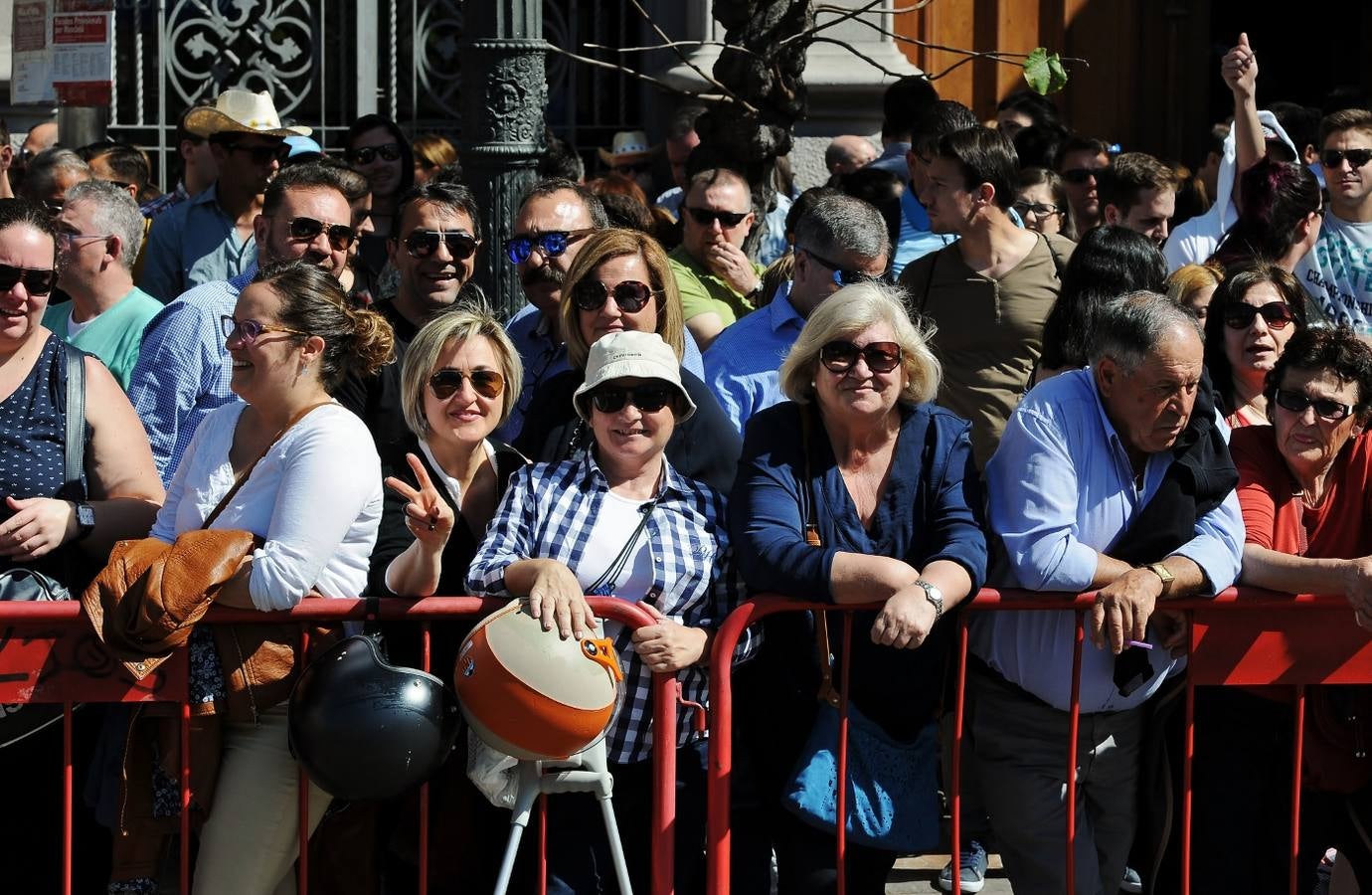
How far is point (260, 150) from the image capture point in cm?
703

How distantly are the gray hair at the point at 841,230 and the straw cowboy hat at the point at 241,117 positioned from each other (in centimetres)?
242

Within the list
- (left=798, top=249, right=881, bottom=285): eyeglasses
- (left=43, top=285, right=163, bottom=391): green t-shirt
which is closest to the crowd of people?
(left=798, top=249, right=881, bottom=285): eyeglasses

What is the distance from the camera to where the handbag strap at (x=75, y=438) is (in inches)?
178

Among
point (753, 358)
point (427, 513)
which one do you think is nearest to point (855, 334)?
point (427, 513)

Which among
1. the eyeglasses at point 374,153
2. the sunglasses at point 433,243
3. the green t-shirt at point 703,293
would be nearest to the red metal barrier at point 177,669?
the sunglasses at point 433,243

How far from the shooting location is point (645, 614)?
4.14m

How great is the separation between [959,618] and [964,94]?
8.52 m

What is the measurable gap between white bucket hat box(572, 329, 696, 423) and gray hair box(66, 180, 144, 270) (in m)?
2.23

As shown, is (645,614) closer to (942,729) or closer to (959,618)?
(959,618)

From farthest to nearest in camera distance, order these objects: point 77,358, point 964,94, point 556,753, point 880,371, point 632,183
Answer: point 964,94 → point 632,183 → point 77,358 → point 880,371 → point 556,753

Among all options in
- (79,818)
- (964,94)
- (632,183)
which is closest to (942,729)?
(79,818)

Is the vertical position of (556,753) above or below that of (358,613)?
below

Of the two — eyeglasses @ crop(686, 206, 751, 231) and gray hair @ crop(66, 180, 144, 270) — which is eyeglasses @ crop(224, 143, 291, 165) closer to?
gray hair @ crop(66, 180, 144, 270)

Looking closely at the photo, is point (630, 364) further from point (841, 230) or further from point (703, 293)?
point (703, 293)
